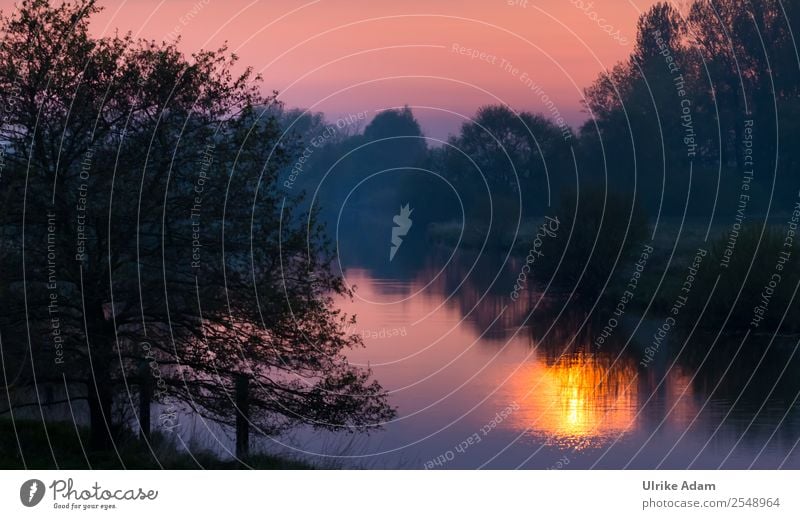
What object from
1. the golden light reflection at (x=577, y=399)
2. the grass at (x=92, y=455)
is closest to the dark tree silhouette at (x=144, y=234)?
the grass at (x=92, y=455)

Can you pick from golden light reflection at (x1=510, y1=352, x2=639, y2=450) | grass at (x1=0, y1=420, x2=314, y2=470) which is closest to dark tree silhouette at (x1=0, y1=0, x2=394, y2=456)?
grass at (x1=0, y1=420, x2=314, y2=470)

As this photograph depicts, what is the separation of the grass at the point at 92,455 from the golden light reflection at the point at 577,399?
980 centimetres

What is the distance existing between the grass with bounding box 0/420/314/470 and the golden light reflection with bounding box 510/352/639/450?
32.1 feet

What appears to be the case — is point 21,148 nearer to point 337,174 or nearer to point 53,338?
point 53,338

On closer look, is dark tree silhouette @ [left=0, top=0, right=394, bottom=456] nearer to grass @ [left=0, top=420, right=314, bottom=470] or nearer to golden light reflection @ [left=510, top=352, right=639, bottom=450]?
grass @ [left=0, top=420, right=314, bottom=470]

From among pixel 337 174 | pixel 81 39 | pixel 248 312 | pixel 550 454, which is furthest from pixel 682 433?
pixel 337 174

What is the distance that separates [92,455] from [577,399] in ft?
54.9

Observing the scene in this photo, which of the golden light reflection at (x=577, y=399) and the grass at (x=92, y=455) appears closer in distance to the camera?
the grass at (x=92, y=455)

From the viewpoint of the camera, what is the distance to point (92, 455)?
785 inches

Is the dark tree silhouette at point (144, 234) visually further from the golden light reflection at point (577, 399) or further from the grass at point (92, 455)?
the golden light reflection at point (577, 399)

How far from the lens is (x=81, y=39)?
765 inches

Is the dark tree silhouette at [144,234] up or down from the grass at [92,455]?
up

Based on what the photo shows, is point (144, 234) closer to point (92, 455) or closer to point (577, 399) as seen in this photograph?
point (92, 455)

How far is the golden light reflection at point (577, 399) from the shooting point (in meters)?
29.1
